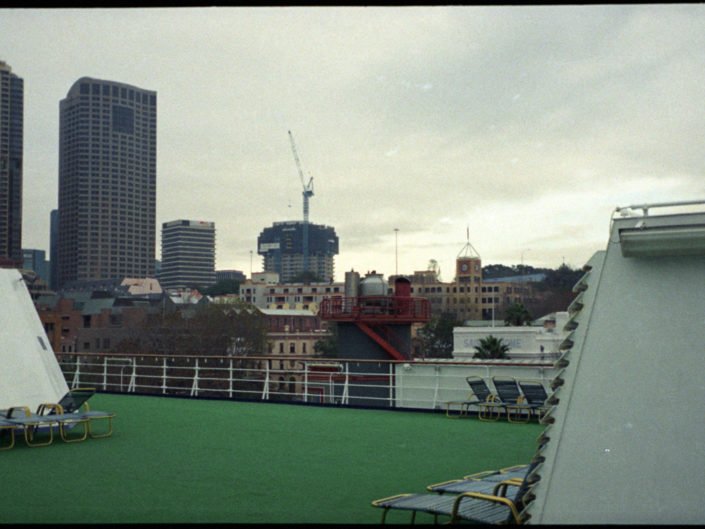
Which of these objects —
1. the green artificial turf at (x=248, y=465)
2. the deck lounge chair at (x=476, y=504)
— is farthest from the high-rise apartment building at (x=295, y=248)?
the deck lounge chair at (x=476, y=504)

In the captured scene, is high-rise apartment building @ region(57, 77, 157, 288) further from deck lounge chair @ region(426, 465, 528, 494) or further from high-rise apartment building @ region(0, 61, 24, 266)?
deck lounge chair @ region(426, 465, 528, 494)

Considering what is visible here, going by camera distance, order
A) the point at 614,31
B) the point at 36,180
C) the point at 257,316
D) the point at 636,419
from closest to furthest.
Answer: the point at 636,419 → the point at 614,31 → the point at 36,180 → the point at 257,316

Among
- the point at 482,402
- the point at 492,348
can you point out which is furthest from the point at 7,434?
Result: the point at 492,348

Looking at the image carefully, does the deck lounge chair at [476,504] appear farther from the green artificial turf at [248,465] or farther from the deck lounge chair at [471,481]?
the green artificial turf at [248,465]

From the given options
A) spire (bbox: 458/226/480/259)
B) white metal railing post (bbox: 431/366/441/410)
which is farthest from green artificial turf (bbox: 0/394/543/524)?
spire (bbox: 458/226/480/259)

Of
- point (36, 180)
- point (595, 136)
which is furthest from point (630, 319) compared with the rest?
point (36, 180)

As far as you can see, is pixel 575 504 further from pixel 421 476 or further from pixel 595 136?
pixel 595 136
